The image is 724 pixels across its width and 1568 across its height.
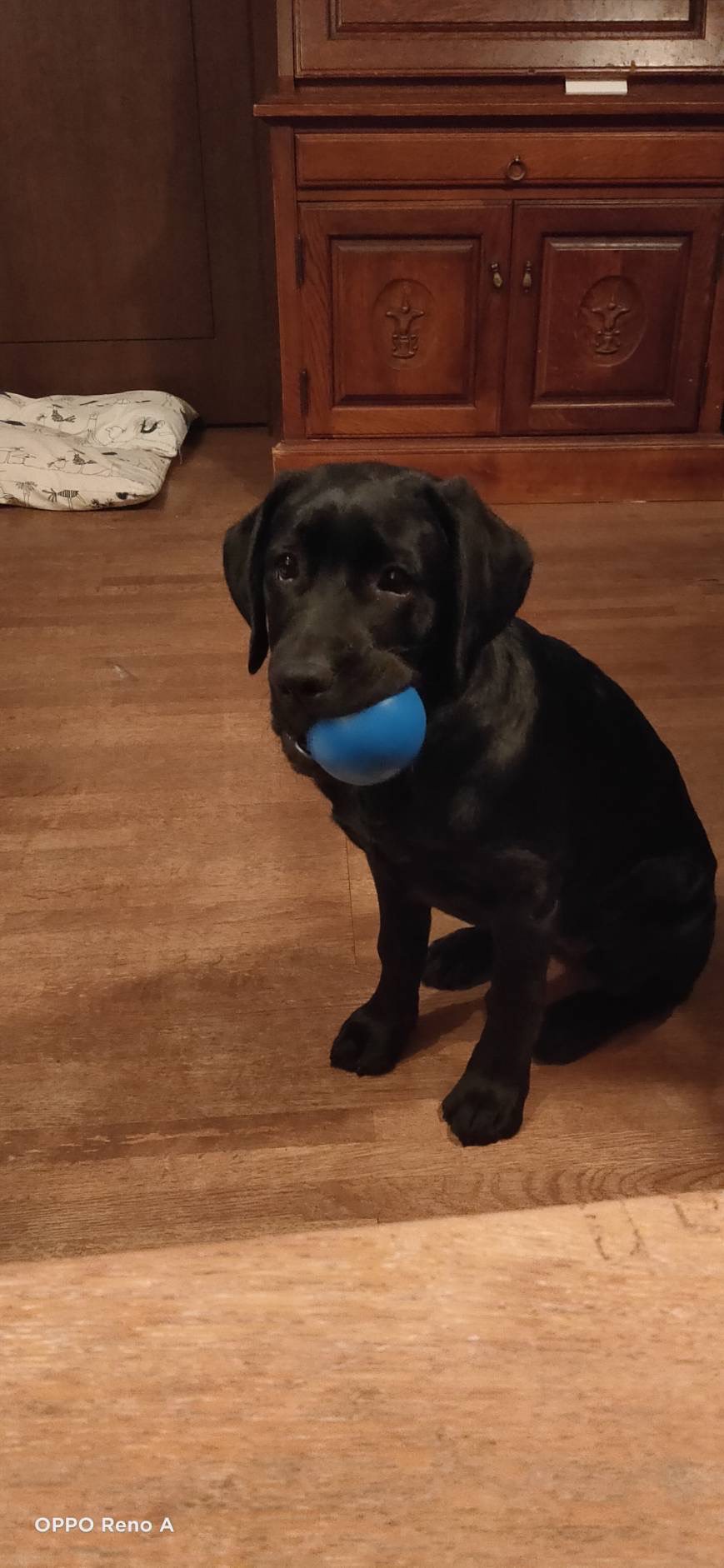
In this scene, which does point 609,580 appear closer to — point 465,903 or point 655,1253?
point 465,903

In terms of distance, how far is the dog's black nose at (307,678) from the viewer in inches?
37.5

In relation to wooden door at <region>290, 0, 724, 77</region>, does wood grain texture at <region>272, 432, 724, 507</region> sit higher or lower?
lower

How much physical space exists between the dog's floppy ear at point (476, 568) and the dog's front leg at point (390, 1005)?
0.38 meters

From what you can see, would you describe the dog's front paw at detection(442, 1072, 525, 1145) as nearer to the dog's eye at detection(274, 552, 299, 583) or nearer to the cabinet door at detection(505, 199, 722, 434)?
the dog's eye at detection(274, 552, 299, 583)

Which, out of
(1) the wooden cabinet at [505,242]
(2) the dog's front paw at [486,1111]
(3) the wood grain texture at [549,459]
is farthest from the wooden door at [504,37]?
(2) the dog's front paw at [486,1111]

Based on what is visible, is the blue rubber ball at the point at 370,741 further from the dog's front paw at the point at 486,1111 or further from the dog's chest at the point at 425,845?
the dog's front paw at the point at 486,1111

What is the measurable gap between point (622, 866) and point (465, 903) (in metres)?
0.25

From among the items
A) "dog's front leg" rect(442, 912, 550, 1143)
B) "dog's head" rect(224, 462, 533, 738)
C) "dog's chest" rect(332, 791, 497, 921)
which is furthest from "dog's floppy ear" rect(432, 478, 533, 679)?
"dog's front leg" rect(442, 912, 550, 1143)

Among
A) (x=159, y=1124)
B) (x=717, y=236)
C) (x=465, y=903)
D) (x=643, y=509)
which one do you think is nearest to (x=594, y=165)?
(x=717, y=236)

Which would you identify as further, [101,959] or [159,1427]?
[101,959]

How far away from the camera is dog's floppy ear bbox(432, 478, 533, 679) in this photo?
1.05 m

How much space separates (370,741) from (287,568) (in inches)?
9.2

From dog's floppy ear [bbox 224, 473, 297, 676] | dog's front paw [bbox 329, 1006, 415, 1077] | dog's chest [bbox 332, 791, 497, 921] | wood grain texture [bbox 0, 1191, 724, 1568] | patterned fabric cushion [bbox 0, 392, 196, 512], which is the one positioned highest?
dog's floppy ear [bbox 224, 473, 297, 676]

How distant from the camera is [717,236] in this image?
2.94m
